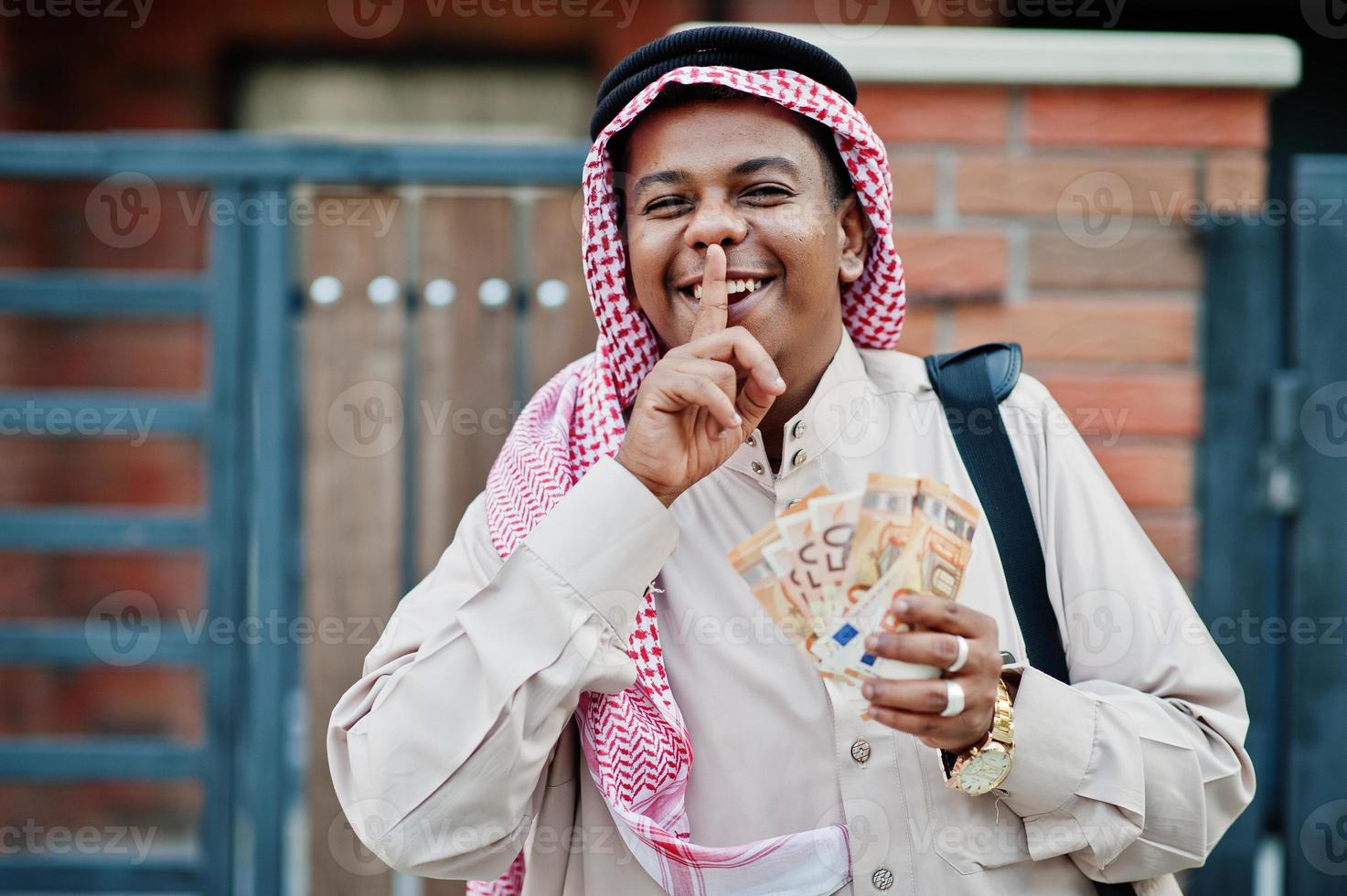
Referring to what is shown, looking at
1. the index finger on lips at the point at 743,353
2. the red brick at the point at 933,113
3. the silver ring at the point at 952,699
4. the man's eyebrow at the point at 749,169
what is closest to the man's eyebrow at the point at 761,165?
the man's eyebrow at the point at 749,169

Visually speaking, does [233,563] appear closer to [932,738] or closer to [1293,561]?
[932,738]

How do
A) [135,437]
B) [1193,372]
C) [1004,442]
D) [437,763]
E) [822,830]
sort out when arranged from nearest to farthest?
[437,763] < [822,830] < [1004,442] < [1193,372] < [135,437]

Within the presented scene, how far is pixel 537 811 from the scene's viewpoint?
2.03 m

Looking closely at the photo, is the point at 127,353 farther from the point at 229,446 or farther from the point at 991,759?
the point at 991,759

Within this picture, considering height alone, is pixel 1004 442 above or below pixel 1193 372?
below

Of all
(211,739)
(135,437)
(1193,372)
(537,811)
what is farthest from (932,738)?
(135,437)

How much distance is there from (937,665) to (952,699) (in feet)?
0.17

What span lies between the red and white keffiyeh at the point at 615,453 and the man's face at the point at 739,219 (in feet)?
0.22

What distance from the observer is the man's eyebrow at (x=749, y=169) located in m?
2.06

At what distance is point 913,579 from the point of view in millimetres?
1626

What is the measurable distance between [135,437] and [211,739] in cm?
85

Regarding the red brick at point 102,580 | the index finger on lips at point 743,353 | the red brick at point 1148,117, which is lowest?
the red brick at point 102,580

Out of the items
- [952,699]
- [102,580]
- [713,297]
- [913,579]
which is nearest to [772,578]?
[913,579]

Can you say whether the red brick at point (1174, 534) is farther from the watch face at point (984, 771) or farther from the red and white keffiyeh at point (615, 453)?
the watch face at point (984, 771)
